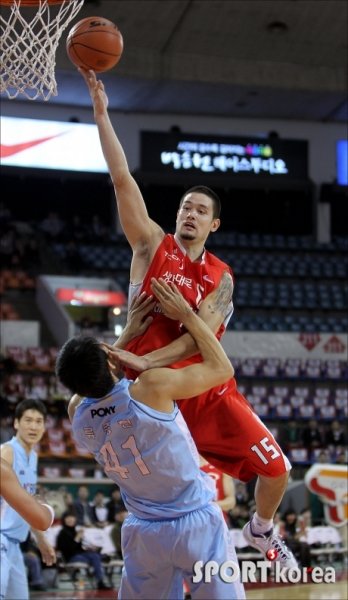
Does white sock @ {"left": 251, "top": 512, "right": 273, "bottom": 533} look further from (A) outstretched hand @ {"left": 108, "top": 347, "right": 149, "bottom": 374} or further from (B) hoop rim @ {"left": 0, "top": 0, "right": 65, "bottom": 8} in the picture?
(B) hoop rim @ {"left": 0, "top": 0, "right": 65, "bottom": 8}

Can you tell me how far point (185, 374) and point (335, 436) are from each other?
14256 millimetres

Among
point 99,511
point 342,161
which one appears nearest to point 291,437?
point 99,511

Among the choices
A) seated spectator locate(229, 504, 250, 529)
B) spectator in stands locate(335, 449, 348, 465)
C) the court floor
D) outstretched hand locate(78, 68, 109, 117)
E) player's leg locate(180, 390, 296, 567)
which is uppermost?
outstretched hand locate(78, 68, 109, 117)

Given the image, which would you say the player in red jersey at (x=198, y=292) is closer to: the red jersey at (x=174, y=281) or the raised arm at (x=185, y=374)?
the red jersey at (x=174, y=281)

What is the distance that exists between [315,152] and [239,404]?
840 inches

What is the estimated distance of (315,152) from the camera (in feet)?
83.3

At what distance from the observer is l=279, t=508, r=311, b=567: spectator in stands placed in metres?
11.6

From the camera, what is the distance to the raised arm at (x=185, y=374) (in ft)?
12.4

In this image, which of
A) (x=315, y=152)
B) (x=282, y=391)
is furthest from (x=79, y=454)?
(x=315, y=152)

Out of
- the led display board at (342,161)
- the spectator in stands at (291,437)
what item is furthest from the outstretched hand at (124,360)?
the led display board at (342,161)

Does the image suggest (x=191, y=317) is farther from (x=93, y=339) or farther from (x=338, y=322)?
(x=338, y=322)

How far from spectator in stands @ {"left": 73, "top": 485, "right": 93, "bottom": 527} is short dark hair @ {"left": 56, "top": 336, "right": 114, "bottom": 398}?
325 inches

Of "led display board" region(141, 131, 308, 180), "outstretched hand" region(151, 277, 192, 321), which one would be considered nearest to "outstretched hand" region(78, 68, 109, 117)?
"outstretched hand" region(151, 277, 192, 321)

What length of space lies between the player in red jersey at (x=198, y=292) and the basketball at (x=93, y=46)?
8 centimetres
